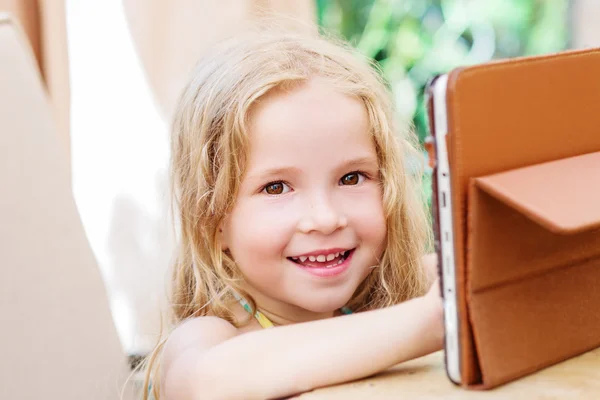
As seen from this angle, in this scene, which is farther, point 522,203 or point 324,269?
point 324,269

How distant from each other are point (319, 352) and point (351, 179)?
344 mm

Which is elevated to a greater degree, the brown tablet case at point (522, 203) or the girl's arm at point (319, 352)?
the brown tablet case at point (522, 203)

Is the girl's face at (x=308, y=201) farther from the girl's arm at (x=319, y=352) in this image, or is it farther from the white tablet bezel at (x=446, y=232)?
the white tablet bezel at (x=446, y=232)

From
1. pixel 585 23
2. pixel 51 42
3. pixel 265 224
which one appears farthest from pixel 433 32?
pixel 265 224

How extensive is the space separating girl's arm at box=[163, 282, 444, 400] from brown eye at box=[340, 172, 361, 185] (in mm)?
284

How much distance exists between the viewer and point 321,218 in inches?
36.5

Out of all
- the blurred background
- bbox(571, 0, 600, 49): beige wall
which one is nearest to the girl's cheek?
the blurred background

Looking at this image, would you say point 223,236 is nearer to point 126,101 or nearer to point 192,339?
point 192,339

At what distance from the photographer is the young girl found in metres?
0.94

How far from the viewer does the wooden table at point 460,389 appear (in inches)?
25.4

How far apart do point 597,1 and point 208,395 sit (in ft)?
7.39

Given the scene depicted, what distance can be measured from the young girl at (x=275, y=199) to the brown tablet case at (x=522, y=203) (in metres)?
0.17

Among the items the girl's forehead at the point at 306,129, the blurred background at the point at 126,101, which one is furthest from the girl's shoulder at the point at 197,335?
the blurred background at the point at 126,101

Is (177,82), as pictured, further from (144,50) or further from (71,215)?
(71,215)
